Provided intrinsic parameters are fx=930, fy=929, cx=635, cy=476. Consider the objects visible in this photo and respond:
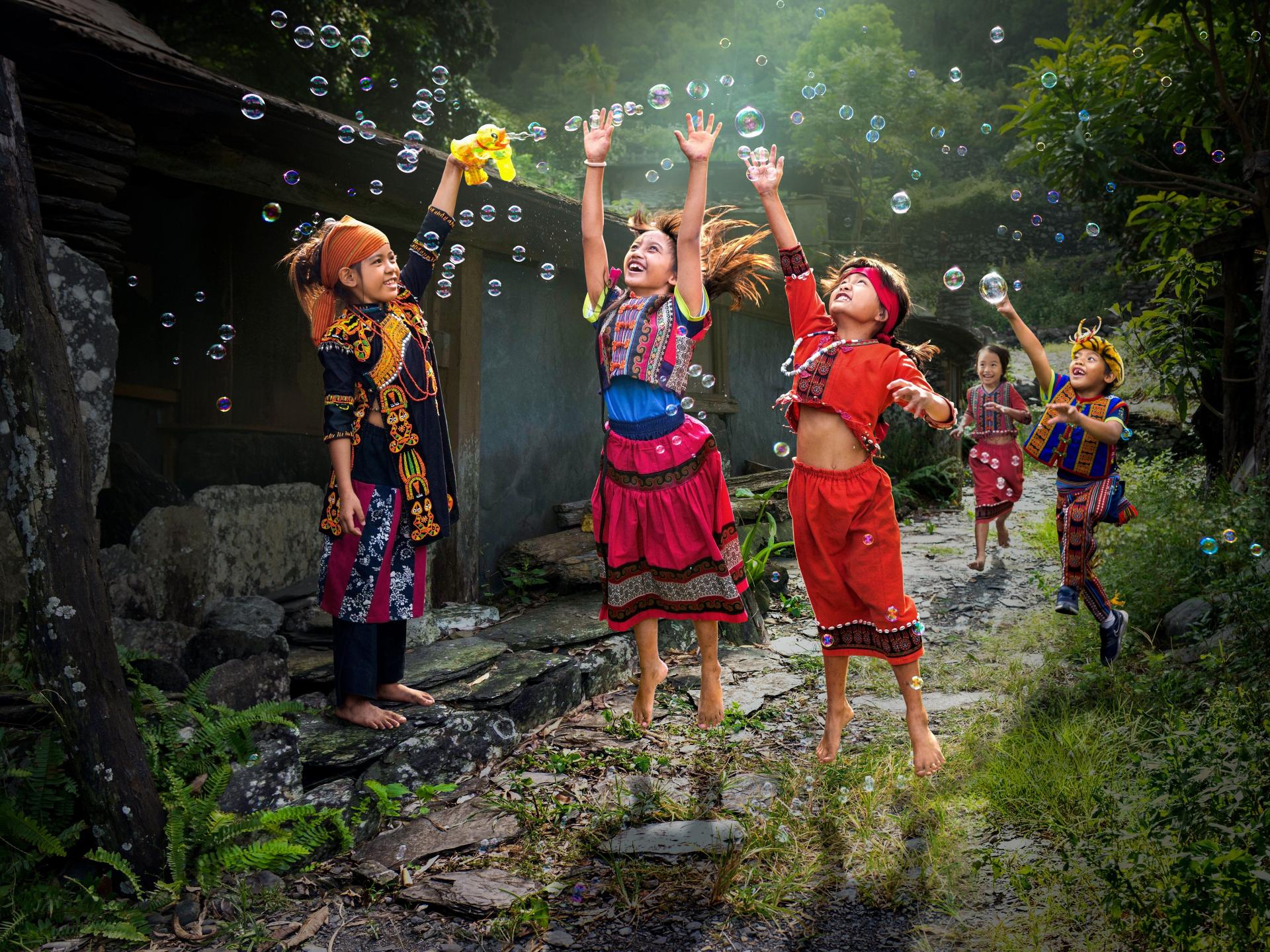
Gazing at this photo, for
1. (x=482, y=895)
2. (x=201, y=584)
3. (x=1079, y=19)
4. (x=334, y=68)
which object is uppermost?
(x=334, y=68)

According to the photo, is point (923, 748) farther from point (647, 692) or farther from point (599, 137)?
point (599, 137)

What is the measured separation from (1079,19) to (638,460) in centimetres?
724

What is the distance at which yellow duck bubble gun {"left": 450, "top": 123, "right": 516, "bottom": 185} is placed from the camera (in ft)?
12.3

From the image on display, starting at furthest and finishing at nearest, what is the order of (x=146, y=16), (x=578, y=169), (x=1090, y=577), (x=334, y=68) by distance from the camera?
1. (x=578, y=169)
2. (x=334, y=68)
3. (x=146, y=16)
4. (x=1090, y=577)

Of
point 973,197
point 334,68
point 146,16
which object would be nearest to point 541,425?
point 334,68

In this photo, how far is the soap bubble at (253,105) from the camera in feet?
14.1

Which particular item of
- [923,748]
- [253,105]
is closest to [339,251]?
[253,105]

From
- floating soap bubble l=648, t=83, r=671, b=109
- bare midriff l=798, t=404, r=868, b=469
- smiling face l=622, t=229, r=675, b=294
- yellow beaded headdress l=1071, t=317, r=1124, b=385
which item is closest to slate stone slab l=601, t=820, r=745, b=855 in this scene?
bare midriff l=798, t=404, r=868, b=469

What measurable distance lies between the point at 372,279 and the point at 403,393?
0.49m

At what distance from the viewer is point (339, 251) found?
12.8 ft

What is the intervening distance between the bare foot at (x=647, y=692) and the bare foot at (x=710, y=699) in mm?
183

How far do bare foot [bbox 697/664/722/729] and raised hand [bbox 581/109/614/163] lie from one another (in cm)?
214

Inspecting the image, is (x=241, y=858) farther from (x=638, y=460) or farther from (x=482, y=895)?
(x=638, y=460)

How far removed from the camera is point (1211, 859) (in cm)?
235
